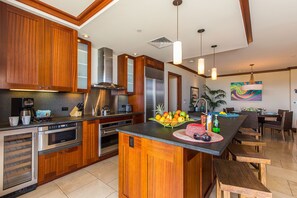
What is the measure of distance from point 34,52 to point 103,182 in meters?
2.26

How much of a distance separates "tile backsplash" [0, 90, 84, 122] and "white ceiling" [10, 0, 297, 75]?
1297 mm

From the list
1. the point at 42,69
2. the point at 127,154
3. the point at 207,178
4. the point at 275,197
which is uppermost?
the point at 42,69

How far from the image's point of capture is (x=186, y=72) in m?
6.04

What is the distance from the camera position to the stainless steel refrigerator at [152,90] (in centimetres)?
391

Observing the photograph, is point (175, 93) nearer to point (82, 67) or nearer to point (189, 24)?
point (189, 24)

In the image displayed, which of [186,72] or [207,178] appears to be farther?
[186,72]

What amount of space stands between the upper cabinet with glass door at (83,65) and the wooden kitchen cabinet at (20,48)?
0.68 metres

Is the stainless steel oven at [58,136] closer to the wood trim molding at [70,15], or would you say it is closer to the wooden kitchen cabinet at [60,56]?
the wooden kitchen cabinet at [60,56]

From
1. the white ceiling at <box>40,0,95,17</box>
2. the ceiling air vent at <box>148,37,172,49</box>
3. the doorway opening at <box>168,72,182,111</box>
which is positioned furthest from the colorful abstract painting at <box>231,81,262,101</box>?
the white ceiling at <box>40,0,95,17</box>

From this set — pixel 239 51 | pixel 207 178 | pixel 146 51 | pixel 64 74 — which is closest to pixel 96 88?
pixel 64 74

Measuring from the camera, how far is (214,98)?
25.3 feet

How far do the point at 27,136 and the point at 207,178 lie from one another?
2.44 metres

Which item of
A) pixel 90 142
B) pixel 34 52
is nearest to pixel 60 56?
pixel 34 52

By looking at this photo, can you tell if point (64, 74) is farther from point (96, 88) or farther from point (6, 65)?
point (96, 88)
